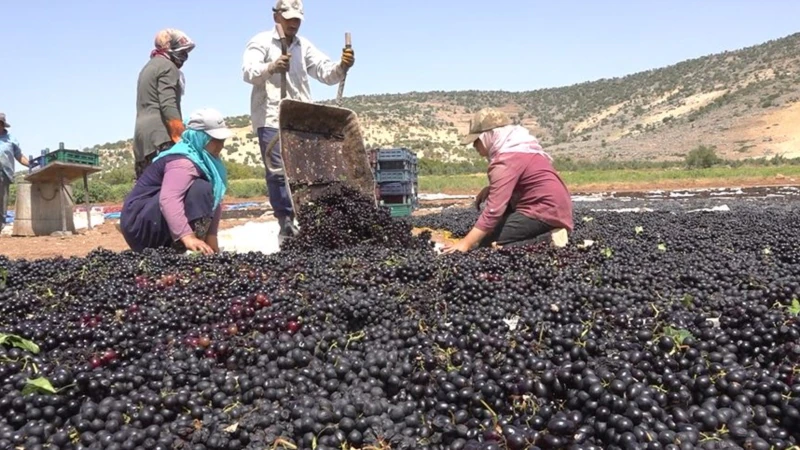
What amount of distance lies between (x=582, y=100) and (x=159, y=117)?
244ft

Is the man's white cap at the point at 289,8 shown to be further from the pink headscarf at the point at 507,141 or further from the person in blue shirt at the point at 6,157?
the person in blue shirt at the point at 6,157

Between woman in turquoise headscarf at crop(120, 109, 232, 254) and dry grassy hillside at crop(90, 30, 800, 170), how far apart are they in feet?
153

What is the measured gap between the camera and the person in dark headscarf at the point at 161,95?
17.5ft

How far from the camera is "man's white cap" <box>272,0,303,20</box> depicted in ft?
18.8

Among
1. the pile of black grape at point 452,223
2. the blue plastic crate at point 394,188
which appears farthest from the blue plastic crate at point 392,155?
the pile of black grape at point 452,223

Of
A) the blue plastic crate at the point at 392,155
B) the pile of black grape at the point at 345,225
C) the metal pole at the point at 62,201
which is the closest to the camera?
the pile of black grape at the point at 345,225

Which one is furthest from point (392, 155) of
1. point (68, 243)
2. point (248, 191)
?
point (248, 191)

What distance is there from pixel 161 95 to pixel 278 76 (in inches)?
47.5

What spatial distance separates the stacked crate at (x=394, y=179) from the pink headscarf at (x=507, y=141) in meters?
5.55

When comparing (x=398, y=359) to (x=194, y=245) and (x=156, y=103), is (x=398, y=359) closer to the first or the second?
(x=194, y=245)

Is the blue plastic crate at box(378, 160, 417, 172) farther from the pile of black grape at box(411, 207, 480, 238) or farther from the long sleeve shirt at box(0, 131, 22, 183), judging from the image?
the long sleeve shirt at box(0, 131, 22, 183)

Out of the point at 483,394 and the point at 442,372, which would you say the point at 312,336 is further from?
the point at 483,394

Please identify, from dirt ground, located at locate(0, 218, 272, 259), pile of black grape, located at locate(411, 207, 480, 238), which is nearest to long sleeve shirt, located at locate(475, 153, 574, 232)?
pile of black grape, located at locate(411, 207, 480, 238)

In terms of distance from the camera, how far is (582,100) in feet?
244
